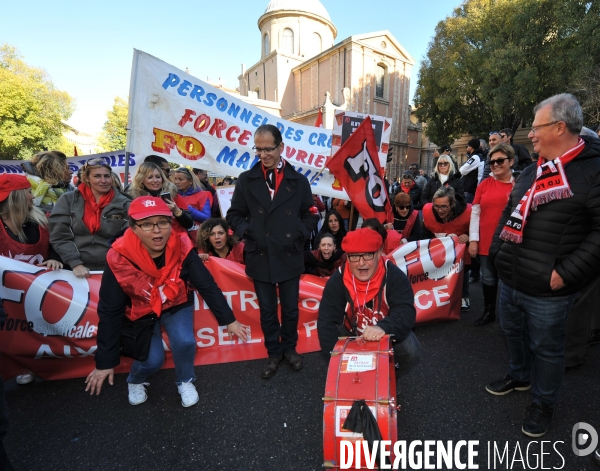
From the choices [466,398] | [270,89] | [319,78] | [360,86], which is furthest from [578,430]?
[270,89]

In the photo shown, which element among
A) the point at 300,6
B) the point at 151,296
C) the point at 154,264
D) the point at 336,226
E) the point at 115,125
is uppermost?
the point at 300,6

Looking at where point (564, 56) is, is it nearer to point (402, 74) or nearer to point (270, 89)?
point (402, 74)

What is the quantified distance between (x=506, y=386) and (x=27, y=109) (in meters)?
39.0

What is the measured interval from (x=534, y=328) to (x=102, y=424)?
3.12m

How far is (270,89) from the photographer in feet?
143

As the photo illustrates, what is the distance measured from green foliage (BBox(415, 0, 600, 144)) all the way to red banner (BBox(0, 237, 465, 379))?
65.2ft

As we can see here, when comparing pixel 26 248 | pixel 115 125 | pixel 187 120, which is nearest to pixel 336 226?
pixel 187 120

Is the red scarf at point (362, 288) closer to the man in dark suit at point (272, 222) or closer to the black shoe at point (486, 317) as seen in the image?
the man in dark suit at point (272, 222)

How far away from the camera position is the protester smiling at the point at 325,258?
430 cm

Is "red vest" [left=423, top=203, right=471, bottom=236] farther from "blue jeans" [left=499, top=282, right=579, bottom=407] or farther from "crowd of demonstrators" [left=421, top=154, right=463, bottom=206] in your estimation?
"blue jeans" [left=499, top=282, right=579, bottom=407]

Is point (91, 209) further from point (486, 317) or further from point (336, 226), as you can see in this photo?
point (486, 317)

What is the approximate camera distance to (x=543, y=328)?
2.26 meters

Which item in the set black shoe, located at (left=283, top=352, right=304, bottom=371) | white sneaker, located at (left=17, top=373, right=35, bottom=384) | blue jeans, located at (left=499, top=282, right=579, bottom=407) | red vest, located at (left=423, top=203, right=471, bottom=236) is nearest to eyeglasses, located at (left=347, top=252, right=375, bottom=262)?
blue jeans, located at (left=499, top=282, right=579, bottom=407)

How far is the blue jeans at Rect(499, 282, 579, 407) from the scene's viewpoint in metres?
2.24
